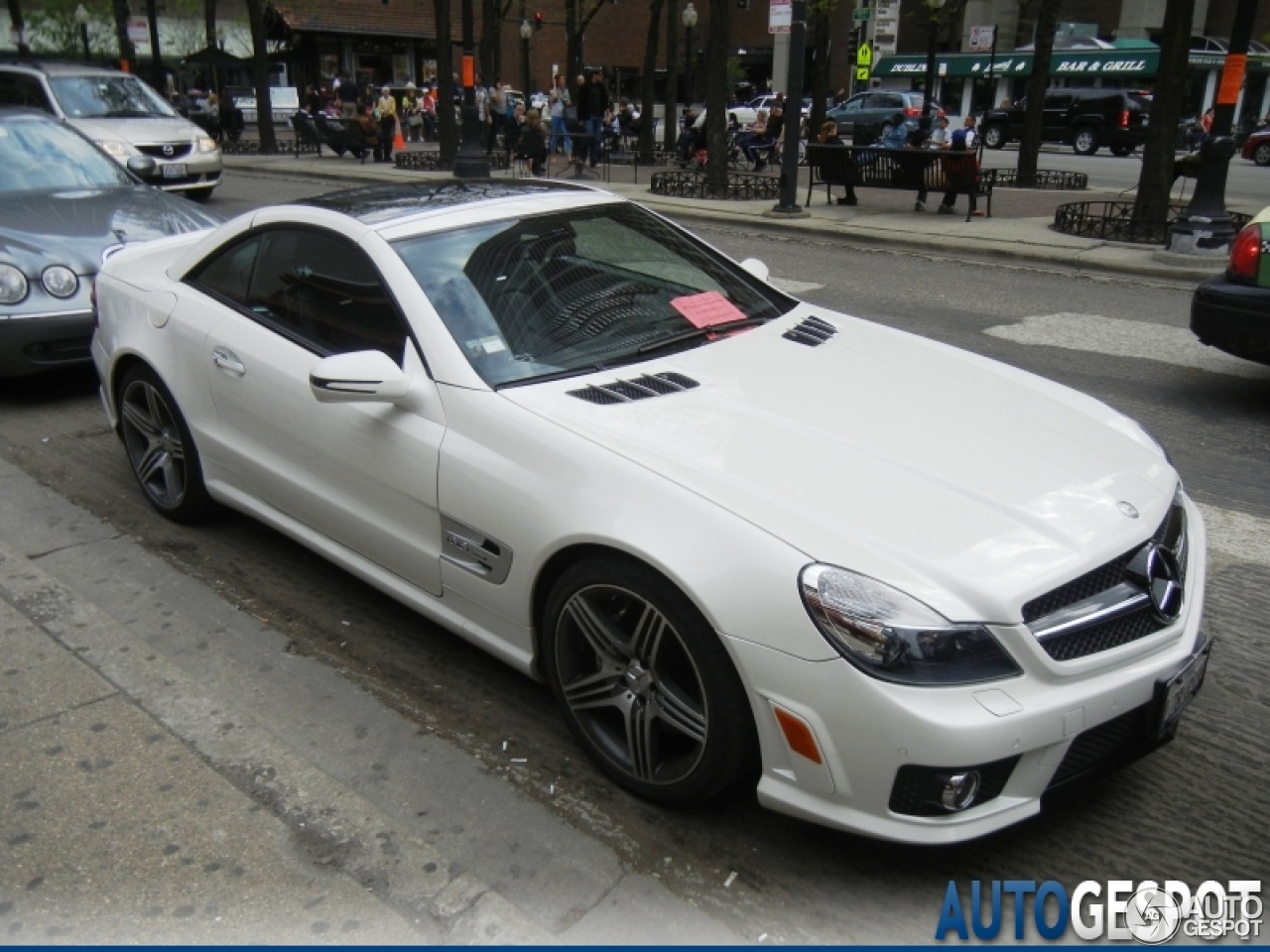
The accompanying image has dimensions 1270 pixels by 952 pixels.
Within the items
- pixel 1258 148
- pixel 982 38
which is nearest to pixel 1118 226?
pixel 982 38

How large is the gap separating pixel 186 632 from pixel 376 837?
1.51 m

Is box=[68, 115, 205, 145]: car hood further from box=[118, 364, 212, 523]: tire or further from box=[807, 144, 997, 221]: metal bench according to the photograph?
box=[118, 364, 212, 523]: tire

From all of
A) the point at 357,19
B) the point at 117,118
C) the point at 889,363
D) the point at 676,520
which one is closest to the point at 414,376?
the point at 676,520

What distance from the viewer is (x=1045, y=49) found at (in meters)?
18.7

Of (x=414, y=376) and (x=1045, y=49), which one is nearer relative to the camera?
(x=414, y=376)

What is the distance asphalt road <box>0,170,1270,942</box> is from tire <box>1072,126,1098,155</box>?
2959cm

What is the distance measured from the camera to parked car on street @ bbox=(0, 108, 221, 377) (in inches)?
259

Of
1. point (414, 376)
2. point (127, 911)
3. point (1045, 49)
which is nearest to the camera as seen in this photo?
point (127, 911)

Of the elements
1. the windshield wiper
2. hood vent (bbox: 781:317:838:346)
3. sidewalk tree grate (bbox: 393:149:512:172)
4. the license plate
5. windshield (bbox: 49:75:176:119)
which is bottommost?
sidewalk tree grate (bbox: 393:149:512:172)

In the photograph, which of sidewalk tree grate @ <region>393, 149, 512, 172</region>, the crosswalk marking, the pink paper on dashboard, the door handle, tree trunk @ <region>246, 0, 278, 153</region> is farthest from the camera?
tree trunk @ <region>246, 0, 278, 153</region>

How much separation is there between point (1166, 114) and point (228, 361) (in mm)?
11985

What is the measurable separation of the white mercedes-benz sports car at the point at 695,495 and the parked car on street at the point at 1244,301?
3034 mm

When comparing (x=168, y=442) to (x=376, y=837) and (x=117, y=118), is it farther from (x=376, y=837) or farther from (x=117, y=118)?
(x=117, y=118)

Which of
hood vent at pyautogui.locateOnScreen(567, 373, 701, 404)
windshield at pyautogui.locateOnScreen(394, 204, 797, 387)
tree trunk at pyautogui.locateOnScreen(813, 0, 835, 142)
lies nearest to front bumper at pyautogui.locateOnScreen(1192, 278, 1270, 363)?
windshield at pyautogui.locateOnScreen(394, 204, 797, 387)
